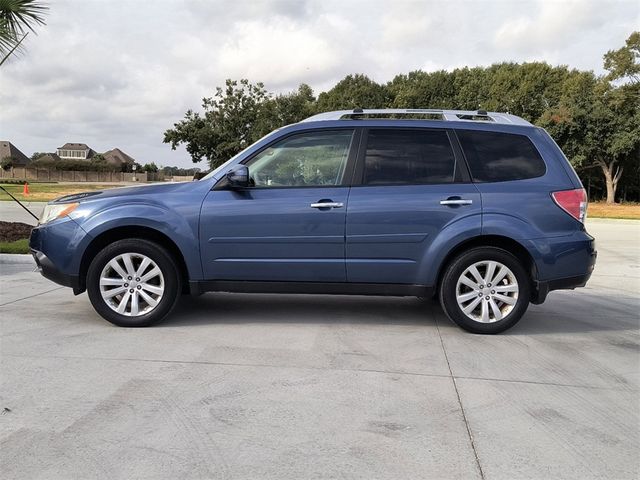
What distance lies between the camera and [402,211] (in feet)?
15.6

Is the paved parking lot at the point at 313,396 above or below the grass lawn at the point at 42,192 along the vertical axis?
below

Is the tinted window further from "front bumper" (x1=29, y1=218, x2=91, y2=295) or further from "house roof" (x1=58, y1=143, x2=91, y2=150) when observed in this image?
"house roof" (x1=58, y1=143, x2=91, y2=150)

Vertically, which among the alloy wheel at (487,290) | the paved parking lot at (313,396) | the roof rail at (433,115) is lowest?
the paved parking lot at (313,396)

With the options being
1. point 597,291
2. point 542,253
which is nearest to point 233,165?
point 542,253

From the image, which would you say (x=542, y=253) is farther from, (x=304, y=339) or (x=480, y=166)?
(x=304, y=339)

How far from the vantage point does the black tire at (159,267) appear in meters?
4.83

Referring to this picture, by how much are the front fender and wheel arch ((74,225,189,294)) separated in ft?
0.28

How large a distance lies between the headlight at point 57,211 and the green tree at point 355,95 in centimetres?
3910

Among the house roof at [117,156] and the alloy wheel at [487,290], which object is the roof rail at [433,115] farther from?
the house roof at [117,156]

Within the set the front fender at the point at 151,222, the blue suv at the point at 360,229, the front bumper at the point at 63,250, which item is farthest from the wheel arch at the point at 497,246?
the front bumper at the point at 63,250

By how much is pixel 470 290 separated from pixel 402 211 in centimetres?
99

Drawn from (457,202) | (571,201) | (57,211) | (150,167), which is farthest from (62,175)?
(571,201)

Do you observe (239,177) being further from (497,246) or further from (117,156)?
(117,156)

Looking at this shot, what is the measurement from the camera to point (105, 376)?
374cm
